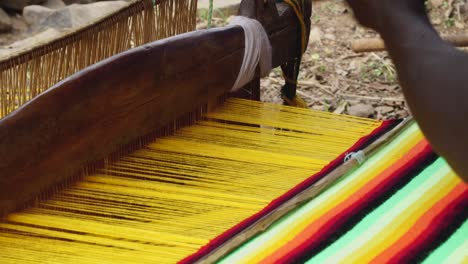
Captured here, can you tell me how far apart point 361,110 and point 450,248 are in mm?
1589

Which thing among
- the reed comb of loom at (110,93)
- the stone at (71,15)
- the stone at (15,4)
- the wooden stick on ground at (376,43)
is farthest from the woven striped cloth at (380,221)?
the stone at (15,4)

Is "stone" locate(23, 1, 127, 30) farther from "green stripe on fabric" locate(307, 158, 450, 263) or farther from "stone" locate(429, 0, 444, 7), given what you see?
"green stripe on fabric" locate(307, 158, 450, 263)

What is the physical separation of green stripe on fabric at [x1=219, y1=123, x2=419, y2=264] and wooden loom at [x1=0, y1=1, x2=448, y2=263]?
3.3 inches

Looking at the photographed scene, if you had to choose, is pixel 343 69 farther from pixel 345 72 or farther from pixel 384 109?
pixel 384 109

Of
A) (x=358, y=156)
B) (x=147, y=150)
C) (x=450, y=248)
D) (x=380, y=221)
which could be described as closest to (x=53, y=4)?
(x=147, y=150)

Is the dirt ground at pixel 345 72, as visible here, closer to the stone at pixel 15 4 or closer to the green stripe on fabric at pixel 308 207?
the green stripe on fabric at pixel 308 207

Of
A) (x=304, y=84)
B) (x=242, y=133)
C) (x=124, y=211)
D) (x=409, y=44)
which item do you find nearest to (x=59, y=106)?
(x=124, y=211)

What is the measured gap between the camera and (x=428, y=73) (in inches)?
34.0

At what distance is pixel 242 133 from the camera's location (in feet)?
6.91

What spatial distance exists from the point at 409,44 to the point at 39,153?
96 centimetres

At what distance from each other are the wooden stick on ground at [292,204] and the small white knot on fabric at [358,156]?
0.5 inches

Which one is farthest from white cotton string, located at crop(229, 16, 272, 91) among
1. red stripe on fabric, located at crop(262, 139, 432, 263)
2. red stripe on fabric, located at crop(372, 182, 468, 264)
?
red stripe on fabric, located at crop(372, 182, 468, 264)

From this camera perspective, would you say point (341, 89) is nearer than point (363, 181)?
No

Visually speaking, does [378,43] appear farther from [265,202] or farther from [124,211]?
[124,211]
